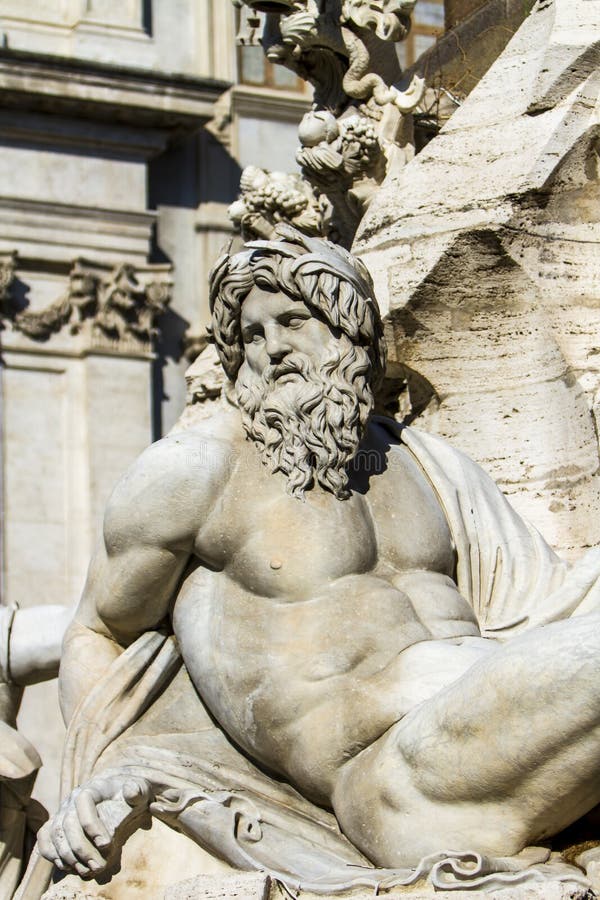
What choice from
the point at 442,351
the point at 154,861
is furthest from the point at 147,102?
the point at 154,861

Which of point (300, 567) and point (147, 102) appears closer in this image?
point (300, 567)

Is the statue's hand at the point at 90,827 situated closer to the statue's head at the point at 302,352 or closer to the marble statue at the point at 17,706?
the statue's head at the point at 302,352

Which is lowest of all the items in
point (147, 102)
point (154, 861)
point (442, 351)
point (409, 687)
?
point (154, 861)

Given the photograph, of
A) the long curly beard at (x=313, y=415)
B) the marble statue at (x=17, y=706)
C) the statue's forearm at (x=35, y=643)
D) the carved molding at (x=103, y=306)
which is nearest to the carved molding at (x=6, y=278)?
the carved molding at (x=103, y=306)

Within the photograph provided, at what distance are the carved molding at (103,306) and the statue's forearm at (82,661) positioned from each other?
14.9 meters

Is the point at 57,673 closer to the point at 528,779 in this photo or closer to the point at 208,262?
the point at 528,779

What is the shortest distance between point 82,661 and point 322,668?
2.50 feet

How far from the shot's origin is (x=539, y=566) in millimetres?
6559

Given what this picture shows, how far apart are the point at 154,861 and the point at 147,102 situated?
16.1 m

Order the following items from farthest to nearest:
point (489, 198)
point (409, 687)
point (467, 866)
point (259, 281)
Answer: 1. point (489, 198)
2. point (259, 281)
3. point (409, 687)
4. point (467, 866)

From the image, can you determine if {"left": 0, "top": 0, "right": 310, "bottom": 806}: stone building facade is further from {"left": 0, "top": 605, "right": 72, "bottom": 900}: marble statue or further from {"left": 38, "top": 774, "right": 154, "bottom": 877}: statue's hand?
{"left": 38, "top": 774, "right": 154, "bottom": 877}: statue's hand

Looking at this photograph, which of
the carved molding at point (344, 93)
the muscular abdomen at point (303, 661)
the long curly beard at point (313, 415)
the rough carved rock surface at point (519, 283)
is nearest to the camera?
the muscular abdomen at point (303, 661)

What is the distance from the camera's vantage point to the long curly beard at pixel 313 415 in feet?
20.7

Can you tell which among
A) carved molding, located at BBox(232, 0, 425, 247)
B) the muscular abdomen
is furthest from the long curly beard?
carved molding, located at BBox(232, 0, 425, 247)
